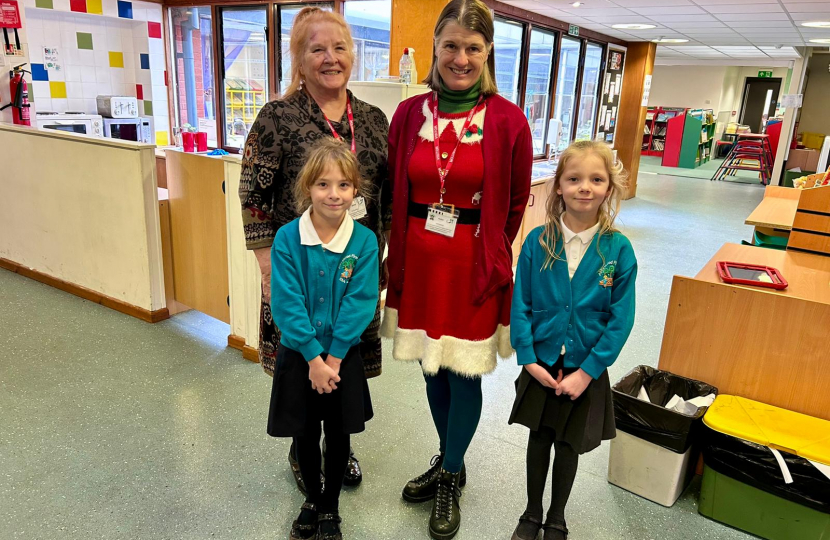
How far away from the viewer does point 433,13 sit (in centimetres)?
407

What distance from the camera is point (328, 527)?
5.58ft

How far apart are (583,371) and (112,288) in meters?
2.95

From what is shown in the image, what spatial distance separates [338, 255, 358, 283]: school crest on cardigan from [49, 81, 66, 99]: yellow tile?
208 inches

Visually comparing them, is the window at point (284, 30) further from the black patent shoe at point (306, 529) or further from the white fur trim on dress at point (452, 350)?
the black patent shoe at point (306, 529)

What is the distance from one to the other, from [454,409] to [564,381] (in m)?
0.36

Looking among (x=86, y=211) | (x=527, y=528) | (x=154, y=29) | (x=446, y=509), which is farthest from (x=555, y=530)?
(x=154, y=29)

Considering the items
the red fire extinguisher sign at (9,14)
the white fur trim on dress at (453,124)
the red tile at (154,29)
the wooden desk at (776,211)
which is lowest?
the wooden desk at (776,211)

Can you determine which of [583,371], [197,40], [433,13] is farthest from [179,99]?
[583,371]

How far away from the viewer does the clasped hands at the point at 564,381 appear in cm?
153

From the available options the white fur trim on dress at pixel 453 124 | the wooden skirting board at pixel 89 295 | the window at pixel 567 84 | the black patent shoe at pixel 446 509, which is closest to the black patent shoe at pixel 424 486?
the black patent shoe at pixel 446 509

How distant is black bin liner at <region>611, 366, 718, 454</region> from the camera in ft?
6.13

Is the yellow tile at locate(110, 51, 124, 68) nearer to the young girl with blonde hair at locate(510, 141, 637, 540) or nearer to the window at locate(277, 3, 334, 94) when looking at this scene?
the window at locate(277, 3, 334, 94)

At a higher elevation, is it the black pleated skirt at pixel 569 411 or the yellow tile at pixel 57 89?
the yellow tile at pixel 57 89

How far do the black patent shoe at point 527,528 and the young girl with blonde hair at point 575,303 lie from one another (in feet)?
0.85
